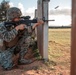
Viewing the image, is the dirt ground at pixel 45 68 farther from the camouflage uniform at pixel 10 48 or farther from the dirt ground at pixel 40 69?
the camouflage uniform at pixel 10 48

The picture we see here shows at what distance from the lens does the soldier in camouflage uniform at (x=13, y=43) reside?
190 inches

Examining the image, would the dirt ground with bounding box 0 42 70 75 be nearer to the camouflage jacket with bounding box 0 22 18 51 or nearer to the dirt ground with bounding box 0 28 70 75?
the dirt ground with bounding box 0 28 70 75

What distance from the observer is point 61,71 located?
14.7 ft

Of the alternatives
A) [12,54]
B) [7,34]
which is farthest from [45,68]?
[7,34]

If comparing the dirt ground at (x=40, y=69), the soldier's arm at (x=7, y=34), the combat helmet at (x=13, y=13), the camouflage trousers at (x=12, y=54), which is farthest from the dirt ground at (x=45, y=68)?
the combat helmet at (x=13, y=13)

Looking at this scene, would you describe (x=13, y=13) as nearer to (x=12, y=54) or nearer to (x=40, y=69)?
(x=12, y=54)

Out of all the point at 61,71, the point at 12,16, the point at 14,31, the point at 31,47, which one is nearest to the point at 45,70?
the point at 61,71

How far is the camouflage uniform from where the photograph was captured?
4.80 meters

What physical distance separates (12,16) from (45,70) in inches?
55.3

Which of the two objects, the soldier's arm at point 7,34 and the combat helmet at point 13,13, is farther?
the combat helmet at point 13,13

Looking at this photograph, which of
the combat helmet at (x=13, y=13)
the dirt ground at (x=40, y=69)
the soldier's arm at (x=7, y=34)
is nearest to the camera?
the dirt ground at (x=40, y=69)

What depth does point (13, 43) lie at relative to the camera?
5125 millimetres

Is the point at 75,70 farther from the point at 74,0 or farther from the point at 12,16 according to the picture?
the point at 12,16

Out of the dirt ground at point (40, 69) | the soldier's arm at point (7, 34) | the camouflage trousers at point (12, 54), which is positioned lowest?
the dirt ground at point (40, 69)
